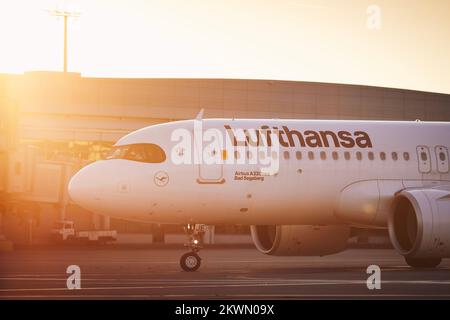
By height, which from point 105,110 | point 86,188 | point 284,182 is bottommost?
point 86,188

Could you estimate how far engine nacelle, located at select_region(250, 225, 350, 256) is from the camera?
25078mm

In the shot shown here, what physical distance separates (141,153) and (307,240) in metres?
5.42

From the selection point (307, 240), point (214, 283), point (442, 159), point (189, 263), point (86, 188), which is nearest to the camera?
point (214, 283)

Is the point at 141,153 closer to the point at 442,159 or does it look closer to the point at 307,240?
the point at 307,240

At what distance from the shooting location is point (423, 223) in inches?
876

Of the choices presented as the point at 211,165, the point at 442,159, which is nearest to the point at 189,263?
the point at 211,165

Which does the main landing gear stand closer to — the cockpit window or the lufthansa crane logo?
the lufthansa crane logo

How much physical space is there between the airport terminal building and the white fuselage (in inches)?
863

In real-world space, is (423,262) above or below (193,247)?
below

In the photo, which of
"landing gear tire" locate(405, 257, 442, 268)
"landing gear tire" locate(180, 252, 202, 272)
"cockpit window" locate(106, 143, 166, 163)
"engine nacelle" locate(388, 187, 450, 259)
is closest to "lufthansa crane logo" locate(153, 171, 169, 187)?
"cockpit window" locate(106, 143, 166, 163)

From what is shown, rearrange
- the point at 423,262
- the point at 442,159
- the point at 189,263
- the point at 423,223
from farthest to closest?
the point at 442,159 → the point at 423,262 → the point at 189,263 → the point at 423,223

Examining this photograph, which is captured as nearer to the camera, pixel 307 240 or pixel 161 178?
pixel 161 178

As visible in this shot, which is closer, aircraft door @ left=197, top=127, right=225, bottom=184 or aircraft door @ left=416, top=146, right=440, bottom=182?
aircraft door @ left=197, top=127, right=225, bottom=184

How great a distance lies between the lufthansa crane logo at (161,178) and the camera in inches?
909
